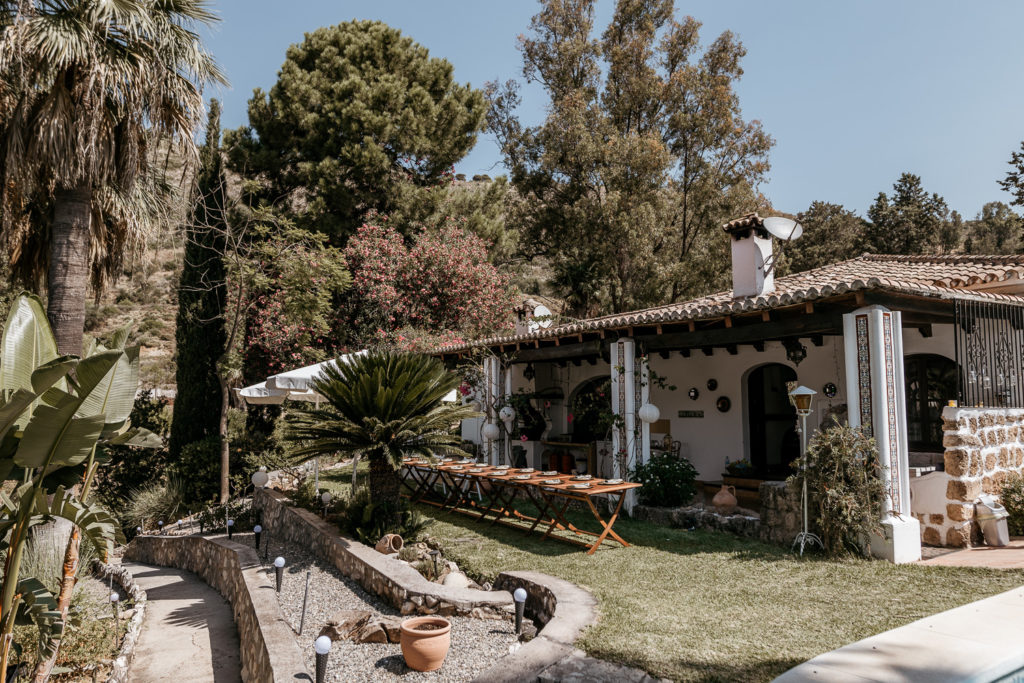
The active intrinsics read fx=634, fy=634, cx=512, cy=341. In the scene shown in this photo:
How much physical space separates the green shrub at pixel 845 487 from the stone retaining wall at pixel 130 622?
6.79m

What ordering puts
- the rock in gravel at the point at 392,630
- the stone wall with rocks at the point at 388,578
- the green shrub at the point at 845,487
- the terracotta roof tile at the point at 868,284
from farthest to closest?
the terracotta roof tile at the point at 868,284
the green shrub at the point at 845,487
the stone wall with rocks at the point at 388,578
the rock in gravel at the point at 392,630

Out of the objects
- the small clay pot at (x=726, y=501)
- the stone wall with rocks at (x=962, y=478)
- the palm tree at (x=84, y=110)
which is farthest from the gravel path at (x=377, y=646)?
the stone wall with rocks at (x=962, y=478)

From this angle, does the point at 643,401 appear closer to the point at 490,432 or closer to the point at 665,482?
the point at 665,482

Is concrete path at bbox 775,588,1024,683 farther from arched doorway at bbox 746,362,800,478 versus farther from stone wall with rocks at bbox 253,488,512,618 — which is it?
arched doorway at bbox 746,362,800,478

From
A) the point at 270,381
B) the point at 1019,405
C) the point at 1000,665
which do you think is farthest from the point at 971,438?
the point at 270,381

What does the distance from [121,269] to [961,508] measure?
12.4 meters

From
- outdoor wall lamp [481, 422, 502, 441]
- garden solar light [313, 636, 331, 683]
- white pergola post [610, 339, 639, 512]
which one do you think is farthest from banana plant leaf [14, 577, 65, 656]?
outdoor wall lamp [481, 422, 502, 441]

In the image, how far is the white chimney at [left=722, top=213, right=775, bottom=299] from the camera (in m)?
9.88

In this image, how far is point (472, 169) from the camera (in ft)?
80.9

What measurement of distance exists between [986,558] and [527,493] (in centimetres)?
573

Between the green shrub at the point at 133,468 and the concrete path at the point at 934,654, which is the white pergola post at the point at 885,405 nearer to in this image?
the concrete path at the point at 934,654

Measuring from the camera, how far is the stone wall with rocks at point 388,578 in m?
5.67

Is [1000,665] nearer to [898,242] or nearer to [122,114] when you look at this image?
[122,114]

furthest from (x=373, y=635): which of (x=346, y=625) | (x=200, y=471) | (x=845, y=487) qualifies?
(x=200, y=471)
